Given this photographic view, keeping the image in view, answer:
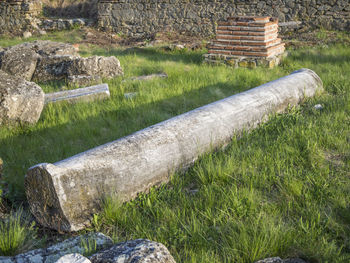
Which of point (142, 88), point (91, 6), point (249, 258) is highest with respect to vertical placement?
point (91, 6)

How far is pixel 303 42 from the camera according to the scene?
9.16 m

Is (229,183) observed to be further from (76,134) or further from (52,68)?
(52,68)

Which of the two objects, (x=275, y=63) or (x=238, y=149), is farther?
(x=275, y=63)

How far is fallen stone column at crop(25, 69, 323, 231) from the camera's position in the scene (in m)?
2.21

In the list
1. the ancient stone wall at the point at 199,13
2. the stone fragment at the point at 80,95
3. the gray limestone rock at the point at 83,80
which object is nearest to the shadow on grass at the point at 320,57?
the ancient stone wall at the point at 199,13

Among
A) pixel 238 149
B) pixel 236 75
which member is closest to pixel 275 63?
pixel 236 75

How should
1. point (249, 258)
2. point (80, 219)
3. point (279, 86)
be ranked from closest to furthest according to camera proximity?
point (249, 258) → point (80, 219) → point (279, 86)

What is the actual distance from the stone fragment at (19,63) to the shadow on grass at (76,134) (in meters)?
2.21

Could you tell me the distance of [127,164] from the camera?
8.30 ft

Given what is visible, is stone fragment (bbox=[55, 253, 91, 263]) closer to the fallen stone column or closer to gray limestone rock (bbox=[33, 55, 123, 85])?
the fallen stone column

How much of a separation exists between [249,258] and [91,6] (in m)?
14.5

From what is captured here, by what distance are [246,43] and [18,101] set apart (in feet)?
14.9

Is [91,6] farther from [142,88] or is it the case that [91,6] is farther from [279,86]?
[279,86]

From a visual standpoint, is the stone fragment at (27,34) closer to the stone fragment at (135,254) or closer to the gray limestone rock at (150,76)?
the gray limestone rock at (150,76)
